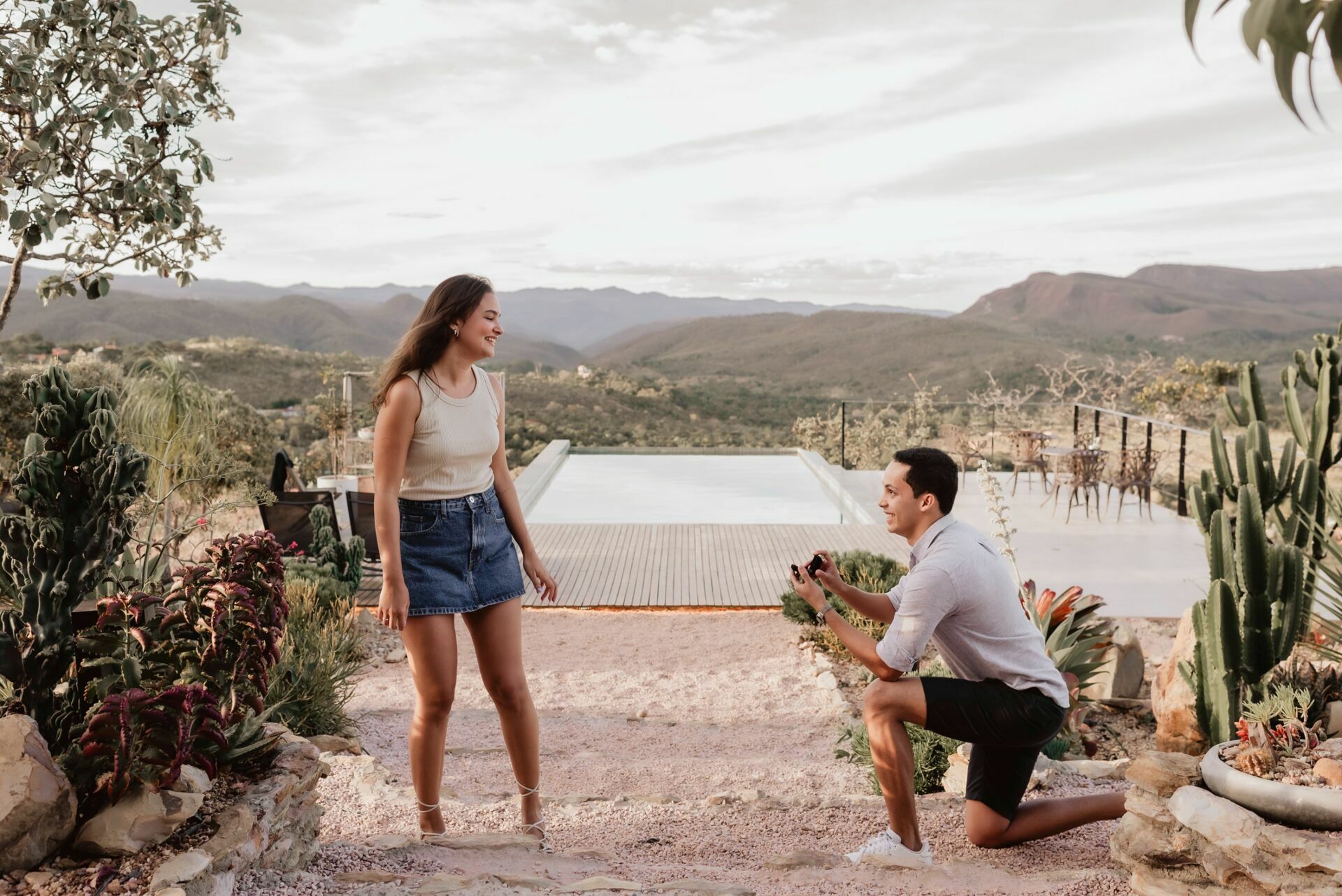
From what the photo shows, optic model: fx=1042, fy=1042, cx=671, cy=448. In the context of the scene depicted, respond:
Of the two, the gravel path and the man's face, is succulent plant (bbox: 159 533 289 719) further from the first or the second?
the man's face

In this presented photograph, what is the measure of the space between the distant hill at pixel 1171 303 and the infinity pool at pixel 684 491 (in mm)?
29260

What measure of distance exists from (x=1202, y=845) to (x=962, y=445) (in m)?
8.90

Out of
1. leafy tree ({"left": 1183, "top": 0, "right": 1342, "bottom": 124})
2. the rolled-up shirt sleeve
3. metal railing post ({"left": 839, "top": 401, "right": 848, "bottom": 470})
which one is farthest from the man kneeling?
metal railing post ({"left": 839, "top": 401, "right": 848, "bottom": 470})

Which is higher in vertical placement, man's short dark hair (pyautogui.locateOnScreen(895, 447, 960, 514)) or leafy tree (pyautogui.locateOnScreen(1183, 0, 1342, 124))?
leafy tree (pyautogui.locateOnScreen(1183, 0, 1342, 124))

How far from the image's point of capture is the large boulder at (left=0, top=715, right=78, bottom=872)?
163 cm

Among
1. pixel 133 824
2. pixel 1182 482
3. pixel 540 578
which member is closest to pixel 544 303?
pixel 1182 482

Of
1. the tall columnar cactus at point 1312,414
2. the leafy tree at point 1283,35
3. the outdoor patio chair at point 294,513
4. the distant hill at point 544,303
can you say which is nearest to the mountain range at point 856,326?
the distant hill at point 544,303

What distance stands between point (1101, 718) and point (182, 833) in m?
3.56

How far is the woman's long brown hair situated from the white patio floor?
12.5ft

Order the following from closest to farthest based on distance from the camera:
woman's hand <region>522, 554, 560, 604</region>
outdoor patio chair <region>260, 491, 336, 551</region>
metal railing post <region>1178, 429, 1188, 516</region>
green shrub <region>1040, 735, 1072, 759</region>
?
woman's hand <region>522, 554, 560, 604</region> → green shrub <region>1040, 735, 1072, 759</region> → outdoor patio chair <region>260, 491, 336, 551</region> → metal railing post <region>1178, 429, 1188, 516</region>

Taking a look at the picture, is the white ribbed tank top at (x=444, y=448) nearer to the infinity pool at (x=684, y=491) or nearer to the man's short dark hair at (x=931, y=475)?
the man's short dark hair at (x=931, y=475)

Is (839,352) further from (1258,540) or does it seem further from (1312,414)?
(1258,540)

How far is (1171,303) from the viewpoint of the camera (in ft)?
135

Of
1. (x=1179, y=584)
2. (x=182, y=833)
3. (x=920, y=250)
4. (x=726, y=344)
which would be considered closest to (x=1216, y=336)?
(x=920, y=250)
